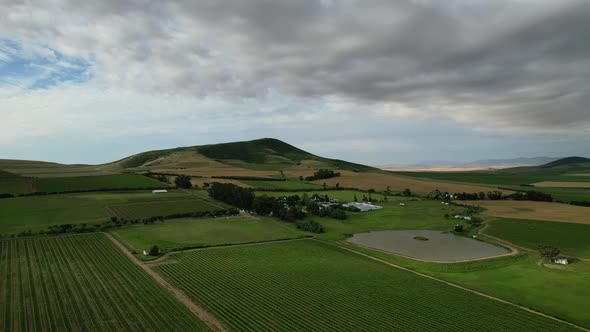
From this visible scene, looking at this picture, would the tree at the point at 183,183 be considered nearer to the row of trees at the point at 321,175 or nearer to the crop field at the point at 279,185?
the crop field at the point at 279,185

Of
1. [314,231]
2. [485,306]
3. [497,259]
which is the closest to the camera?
[485,306]

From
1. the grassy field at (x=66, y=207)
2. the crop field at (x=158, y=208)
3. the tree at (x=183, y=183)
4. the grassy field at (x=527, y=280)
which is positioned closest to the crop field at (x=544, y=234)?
the grassy field at (x=527, y=280)

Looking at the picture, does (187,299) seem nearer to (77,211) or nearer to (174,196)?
(77,211)

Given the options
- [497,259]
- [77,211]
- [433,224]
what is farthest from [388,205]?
[77,211]

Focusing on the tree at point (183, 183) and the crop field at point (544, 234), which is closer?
the crop field at point (544, 234)

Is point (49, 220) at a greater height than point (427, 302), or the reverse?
point (49, 220)

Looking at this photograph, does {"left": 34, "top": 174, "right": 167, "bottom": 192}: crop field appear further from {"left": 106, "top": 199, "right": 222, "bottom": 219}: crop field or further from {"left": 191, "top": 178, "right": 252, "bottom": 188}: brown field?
{"left": 106, "top": 199, "right": 222, "bottom": 219}: crop field
